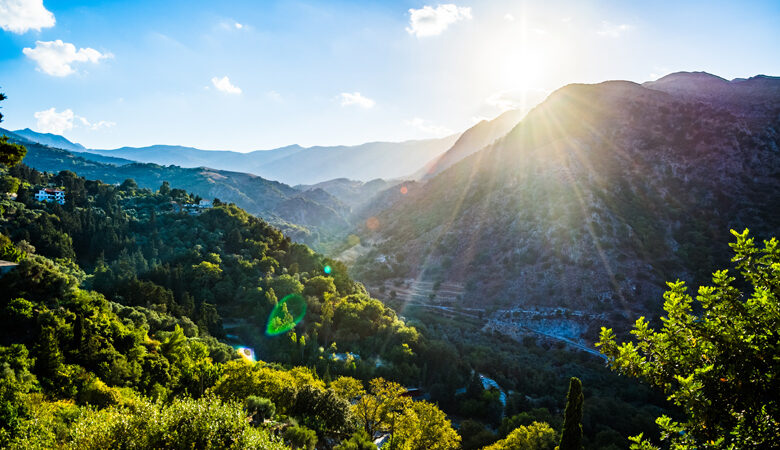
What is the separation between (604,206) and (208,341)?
9318 centimetres

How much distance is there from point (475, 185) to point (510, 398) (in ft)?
315

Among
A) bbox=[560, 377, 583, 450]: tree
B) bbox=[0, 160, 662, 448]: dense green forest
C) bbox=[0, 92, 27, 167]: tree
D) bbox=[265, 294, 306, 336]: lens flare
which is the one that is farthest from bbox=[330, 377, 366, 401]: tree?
bbox=[0, 92, 27, 167]: tree

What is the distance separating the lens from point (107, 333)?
29891 mm

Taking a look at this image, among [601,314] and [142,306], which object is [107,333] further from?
[601,314]

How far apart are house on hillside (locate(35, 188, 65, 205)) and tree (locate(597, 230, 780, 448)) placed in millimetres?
83395

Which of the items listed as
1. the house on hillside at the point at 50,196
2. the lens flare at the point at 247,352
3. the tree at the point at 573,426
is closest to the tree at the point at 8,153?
the tree at the point at 573,426

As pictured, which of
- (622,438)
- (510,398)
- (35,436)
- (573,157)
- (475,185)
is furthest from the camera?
(475,185)

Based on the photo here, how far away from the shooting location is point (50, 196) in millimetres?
67500

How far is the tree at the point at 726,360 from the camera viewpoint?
677cm

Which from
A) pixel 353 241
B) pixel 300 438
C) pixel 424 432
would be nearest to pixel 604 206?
pixel 353 241

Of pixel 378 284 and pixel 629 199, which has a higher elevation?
pixel 629 199

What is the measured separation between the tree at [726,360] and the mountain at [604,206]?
268 feet

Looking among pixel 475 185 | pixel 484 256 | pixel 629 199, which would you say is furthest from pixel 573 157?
pixel 484 256

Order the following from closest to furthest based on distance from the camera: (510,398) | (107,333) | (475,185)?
(107,333)
(510,398)
(475,185)
